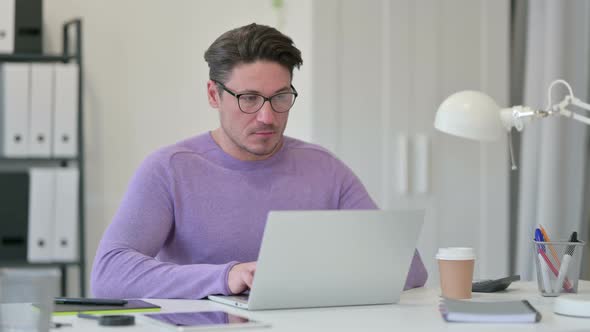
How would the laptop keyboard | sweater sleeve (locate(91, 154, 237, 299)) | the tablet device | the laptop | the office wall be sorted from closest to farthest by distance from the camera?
the tablet device, the laptop, the laptop keyboard, sweater sleeve (locate(91, 154, 237, 299)), the office wall

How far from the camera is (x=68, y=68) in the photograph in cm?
345

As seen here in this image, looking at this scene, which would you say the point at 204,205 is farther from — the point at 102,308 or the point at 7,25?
the point at 7,25

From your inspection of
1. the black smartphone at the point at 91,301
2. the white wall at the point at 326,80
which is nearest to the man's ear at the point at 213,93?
the black smartphone at the point at 91,301

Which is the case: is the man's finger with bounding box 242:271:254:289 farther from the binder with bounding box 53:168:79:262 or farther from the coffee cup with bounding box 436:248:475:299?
the binder with bounding box 53:168:79:262

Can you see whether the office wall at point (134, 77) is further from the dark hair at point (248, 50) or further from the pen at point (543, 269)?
the pen at point (543, 269)

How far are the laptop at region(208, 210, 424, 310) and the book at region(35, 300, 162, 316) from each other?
151 mm

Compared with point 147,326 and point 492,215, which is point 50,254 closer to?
point 492,215

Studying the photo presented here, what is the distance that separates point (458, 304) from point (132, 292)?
0.70 m

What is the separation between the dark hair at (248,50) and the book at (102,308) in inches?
27.9

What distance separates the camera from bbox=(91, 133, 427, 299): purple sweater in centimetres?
191

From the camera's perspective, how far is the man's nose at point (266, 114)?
210 cm

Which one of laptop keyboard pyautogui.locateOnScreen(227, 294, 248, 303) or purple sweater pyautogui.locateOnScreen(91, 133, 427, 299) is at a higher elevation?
purple sweater pyautogui.locateOnScreen(91, 133, 427, 299)

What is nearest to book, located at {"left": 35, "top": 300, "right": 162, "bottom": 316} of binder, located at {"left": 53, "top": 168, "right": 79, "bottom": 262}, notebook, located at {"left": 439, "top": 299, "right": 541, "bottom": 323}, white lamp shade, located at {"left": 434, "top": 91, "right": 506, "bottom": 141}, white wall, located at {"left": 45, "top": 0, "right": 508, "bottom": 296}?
notebook, located at {"left": 439, "top": 299, "right": 541, "bottom": 323}

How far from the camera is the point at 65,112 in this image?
3463 millimetres
